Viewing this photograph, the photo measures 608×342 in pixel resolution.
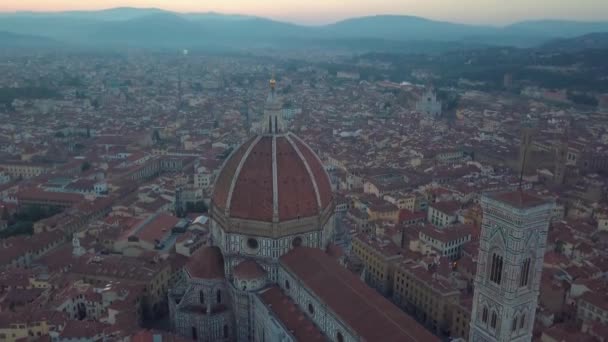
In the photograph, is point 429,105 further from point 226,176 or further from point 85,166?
point 226,176

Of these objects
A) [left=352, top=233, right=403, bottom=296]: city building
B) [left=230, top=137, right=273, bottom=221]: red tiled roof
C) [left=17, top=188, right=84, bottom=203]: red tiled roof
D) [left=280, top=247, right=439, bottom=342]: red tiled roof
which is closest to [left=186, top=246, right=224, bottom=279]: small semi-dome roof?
[left=230, top=137, right=273, bottom=221]: red tiled roof

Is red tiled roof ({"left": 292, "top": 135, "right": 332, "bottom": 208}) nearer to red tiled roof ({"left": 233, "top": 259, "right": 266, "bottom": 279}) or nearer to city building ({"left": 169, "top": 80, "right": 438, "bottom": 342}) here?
city building ({"left": 169, "top": 80, "right": 438, "bottom": 342})

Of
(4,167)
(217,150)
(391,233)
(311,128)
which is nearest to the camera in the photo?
(391,233)

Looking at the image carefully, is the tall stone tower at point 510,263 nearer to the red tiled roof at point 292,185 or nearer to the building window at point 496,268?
the building window at point 496,268

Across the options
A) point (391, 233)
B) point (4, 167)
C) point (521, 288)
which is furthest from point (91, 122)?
point (521, 288)

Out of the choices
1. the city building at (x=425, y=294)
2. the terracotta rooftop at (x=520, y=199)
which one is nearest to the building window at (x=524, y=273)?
the terracotta rooftop at (x=520, y=199)

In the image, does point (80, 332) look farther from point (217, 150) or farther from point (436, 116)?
point (436, 116)

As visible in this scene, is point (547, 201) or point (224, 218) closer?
point (547, 201)

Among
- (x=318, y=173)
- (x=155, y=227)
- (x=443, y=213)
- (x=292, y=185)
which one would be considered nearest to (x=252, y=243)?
(x=292, y=185)
